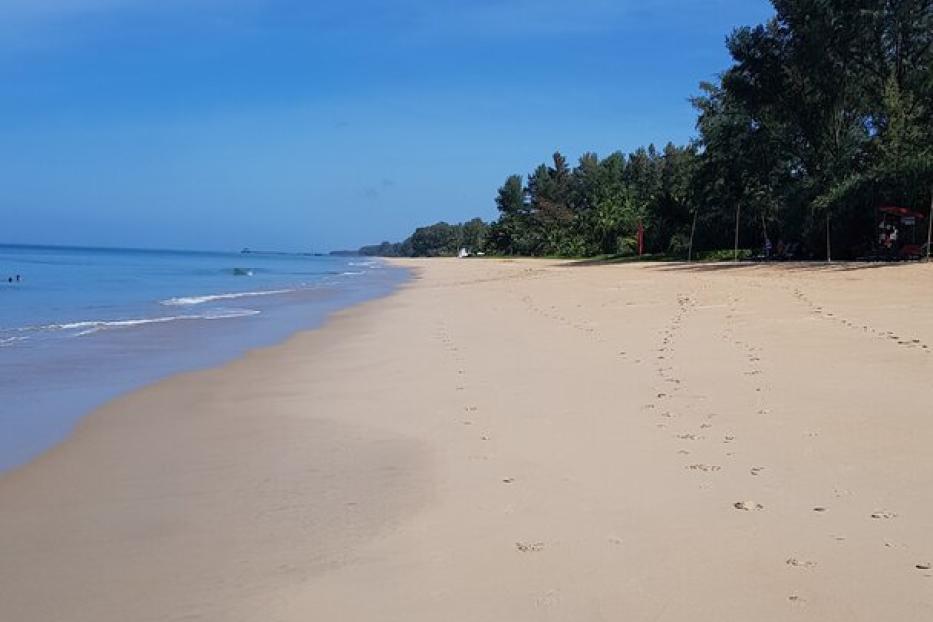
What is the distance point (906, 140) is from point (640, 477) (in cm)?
3115

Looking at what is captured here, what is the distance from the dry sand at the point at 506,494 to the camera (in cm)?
339

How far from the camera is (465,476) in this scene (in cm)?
516

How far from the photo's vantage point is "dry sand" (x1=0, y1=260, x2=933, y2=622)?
3395mm

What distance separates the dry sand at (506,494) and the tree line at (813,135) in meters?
22.2

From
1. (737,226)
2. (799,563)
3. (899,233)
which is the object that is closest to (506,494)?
(799,563)

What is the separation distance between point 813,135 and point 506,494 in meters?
36.3

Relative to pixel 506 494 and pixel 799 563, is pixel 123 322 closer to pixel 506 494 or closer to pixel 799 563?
pixel 506 494

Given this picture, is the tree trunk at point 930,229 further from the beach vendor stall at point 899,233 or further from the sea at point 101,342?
the sea at point 101,342

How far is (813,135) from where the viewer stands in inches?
1419

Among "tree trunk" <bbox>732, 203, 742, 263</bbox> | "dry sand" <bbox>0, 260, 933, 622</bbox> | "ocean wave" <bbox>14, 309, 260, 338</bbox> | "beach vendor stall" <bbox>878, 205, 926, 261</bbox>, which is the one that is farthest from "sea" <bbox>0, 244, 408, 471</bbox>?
"tree trunk" <bbox>732, 203, 742, 263</bbox>

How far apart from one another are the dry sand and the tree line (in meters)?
22.2

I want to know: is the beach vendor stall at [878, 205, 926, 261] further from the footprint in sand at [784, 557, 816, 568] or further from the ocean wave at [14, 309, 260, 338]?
the footprint in sand at [784, 557, 816, 568]

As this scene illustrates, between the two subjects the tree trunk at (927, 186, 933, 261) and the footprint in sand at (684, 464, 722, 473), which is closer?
the footprint in sand at (684, 464, 722, 473)

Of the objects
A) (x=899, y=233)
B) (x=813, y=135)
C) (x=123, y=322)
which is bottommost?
(x=123, y=322)
